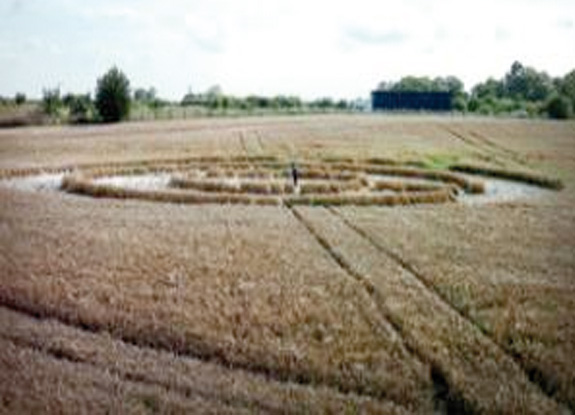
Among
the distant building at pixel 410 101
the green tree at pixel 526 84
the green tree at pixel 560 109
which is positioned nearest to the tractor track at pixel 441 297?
the green tree at pixel 560 109

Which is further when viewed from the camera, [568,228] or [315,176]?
[315,176]

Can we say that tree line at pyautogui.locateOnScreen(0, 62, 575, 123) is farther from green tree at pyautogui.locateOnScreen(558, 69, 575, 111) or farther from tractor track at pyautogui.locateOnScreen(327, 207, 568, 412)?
tractor track at pyautogui.locateOnScreen(327, 207, 568, 412)

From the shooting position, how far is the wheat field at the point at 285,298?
1112 centimetres

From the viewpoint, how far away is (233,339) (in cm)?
1296

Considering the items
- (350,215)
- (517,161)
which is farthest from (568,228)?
(517,161)

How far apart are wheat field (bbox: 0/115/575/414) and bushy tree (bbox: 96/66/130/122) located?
44.8 metres

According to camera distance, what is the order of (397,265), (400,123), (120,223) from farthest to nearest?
1. (400,123)
2. (120,223)
3. (397,265)

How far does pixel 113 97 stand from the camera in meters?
80.4

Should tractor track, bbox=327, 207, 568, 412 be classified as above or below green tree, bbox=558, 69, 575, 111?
below

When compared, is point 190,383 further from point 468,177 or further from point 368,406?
point 468,177

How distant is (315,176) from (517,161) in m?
14.4

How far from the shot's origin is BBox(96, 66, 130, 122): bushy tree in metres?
78.9

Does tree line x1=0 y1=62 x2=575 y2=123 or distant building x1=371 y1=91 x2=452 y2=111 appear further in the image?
distant building x1=371 y1=91 x2=452 y2=111

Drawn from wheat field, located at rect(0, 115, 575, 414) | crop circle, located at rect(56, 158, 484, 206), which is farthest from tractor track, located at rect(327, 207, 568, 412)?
crop circle, located at rect(56, 158, 484, 206)
